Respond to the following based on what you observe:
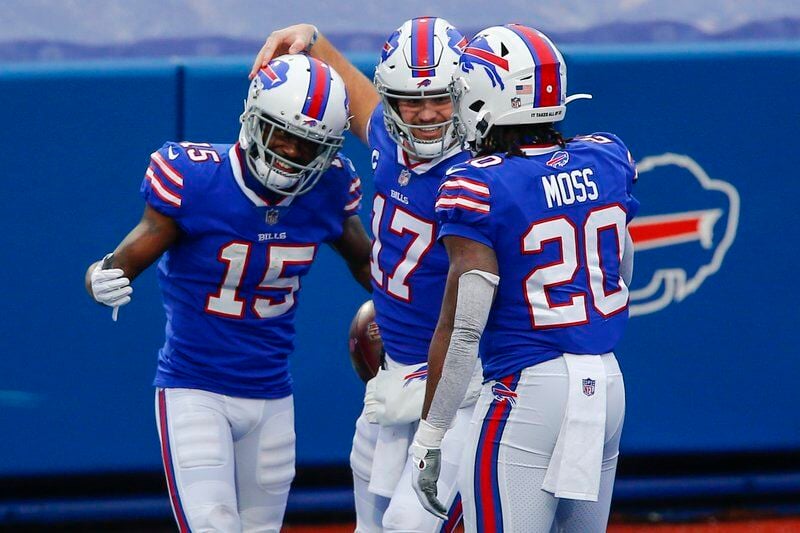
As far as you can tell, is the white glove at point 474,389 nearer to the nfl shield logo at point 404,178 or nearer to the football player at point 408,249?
the football player at point 408,249

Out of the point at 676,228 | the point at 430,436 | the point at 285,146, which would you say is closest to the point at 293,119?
the point at 285,146

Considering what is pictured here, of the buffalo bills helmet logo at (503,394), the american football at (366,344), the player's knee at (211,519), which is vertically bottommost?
the player's knee at (211,519)

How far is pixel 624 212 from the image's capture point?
2.93 m

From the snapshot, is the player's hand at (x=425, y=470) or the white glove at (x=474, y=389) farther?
the white glove at (x=474, y=389)

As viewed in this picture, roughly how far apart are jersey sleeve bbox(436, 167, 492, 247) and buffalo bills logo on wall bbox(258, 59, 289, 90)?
2.65 ft

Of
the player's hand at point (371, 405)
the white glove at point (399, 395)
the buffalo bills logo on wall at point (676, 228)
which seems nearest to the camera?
the white glove at point (399, 395)

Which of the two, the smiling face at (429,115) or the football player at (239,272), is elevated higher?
the smiling face at (429,115)

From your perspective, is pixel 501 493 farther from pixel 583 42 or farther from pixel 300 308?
pixel 583 42

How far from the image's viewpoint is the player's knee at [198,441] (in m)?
3.39

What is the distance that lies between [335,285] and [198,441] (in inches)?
52.5

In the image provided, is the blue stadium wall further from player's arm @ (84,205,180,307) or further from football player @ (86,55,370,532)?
player's arm @ (84,205,180,307)

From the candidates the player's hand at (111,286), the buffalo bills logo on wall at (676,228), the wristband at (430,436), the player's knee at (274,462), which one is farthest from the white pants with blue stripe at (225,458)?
the buffalo bills logo on wall at (676,228)

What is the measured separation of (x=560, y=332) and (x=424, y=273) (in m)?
0.66

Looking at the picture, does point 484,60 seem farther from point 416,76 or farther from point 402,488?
point 402,488
